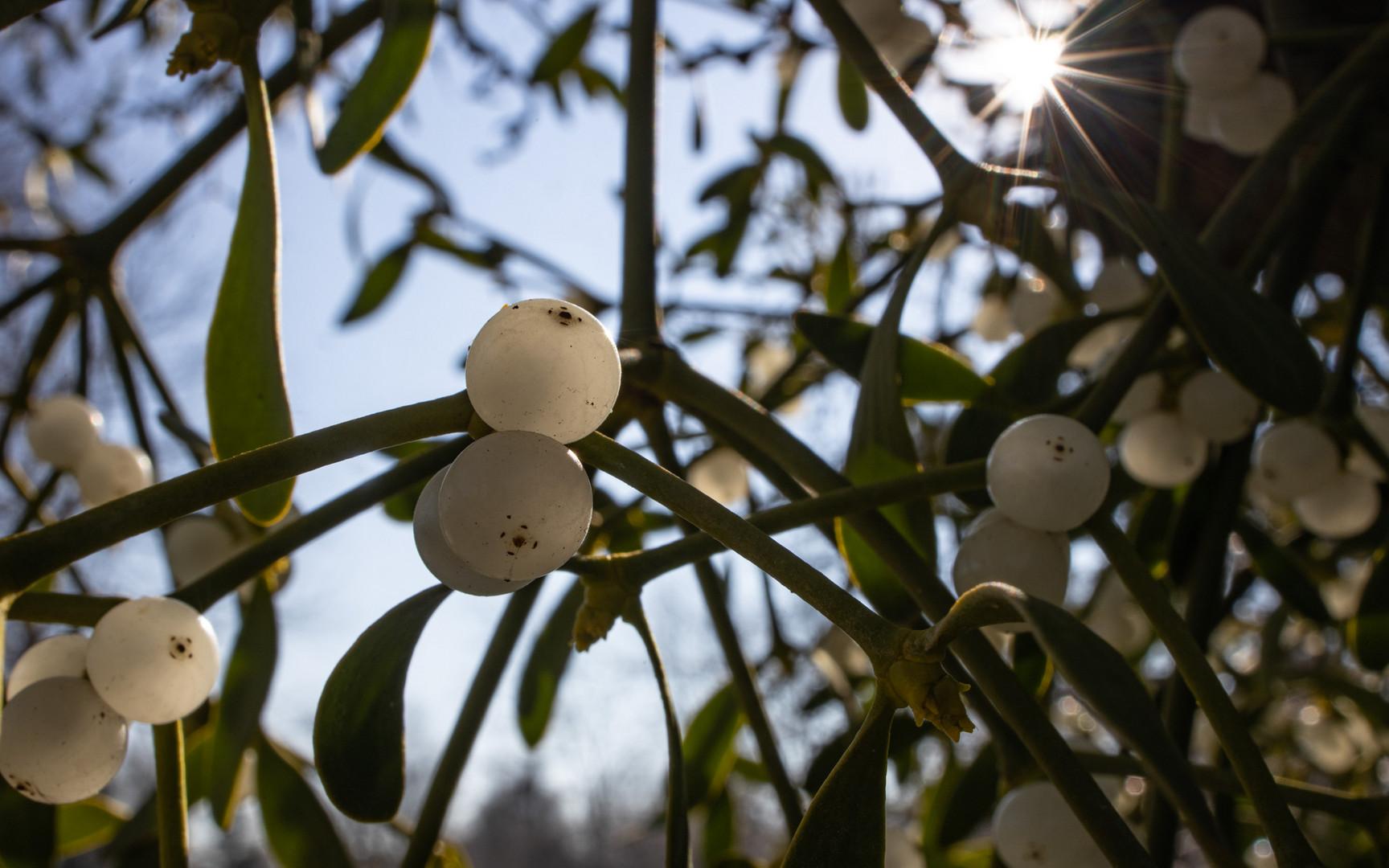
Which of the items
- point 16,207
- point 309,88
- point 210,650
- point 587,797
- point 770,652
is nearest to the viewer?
point 210,650

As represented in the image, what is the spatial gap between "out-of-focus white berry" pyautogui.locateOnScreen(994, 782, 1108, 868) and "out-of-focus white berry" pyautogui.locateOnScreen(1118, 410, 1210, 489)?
0.68 ft

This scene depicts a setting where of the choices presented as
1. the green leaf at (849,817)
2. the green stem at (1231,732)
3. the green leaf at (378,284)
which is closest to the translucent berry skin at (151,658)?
the green leaf at (849,817)

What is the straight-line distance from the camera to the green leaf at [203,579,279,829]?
447mm

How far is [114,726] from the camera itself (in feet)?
1.09

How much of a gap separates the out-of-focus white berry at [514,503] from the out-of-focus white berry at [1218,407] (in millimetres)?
406

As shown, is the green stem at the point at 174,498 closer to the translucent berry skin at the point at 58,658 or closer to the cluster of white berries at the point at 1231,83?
the translucent berry skin at the point at 58,658

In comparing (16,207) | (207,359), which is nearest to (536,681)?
(207,359)

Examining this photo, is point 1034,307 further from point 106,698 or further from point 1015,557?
point 106,698

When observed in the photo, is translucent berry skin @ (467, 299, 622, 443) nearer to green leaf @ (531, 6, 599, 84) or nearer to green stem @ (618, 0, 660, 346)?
green stem @ (618, 0, 660, 346)

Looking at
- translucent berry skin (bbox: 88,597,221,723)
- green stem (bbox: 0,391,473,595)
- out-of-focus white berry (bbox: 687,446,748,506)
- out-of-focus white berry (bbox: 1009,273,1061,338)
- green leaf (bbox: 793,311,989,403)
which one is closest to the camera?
green stem (bbox: 0,391,473,595)

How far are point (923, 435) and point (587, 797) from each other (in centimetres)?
1076

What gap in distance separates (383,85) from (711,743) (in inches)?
20.0

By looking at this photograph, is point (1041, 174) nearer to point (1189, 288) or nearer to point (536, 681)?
point (1189, 288)

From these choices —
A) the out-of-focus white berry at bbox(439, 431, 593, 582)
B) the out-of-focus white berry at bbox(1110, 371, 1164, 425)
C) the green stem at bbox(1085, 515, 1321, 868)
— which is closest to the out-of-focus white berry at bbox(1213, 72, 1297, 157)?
the out-of-focus white berry at bbox(1110, 371, 1164, 425)
